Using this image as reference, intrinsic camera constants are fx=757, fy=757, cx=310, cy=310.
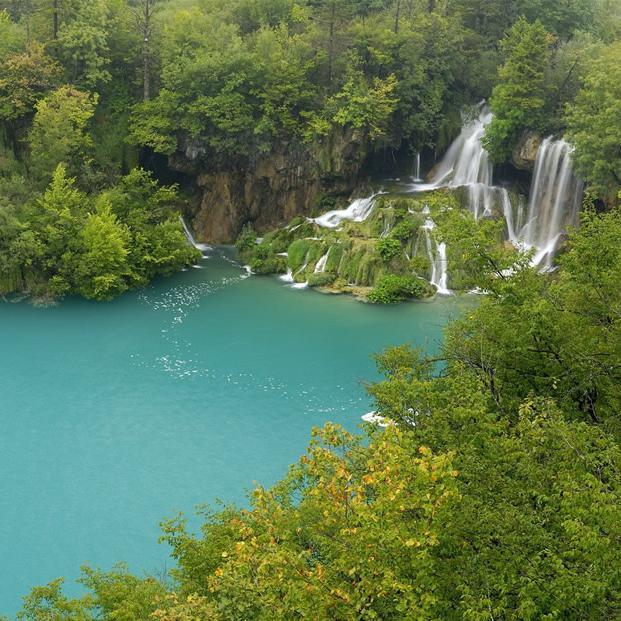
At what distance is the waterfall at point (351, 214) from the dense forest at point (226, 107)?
1.20m

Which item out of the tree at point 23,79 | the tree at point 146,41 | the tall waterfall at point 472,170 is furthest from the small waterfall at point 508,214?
the tree at point 23,79

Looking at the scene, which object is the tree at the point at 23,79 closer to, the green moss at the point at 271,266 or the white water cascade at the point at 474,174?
the green moss at the point at 271,266

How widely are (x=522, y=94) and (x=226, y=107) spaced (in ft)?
46.5

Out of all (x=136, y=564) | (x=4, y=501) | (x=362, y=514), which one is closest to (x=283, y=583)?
(x=362, y=514)

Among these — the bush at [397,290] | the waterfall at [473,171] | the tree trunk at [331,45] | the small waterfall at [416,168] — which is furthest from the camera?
the small waterfall at [416,168]

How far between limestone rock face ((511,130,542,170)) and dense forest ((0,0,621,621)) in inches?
12.9

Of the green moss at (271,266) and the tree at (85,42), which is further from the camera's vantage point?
the tree at (85,42)

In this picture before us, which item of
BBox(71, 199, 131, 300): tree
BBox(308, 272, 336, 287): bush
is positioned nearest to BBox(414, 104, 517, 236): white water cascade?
BBox(308, 272, 336, 287): bush

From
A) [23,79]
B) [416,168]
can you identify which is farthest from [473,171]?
[23,79]

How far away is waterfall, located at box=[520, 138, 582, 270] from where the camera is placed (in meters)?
33.4

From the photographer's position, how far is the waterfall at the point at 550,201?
109 feet

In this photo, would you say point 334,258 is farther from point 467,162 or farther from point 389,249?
point 467,162

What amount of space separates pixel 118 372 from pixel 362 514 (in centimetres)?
1932

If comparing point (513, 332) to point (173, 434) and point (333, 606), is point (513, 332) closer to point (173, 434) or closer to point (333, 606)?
point (333, 606)
